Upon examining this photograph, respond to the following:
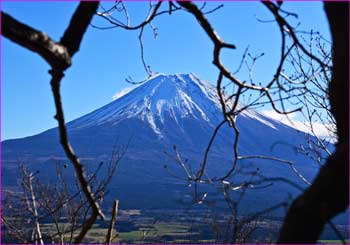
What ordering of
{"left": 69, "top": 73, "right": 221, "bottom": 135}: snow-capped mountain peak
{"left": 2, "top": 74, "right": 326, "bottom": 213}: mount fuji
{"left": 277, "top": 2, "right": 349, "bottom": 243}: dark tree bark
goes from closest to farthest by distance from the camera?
{"left": 277, "top": 2, "right": 349, "bottom": 243}: dark tree bark, {"left": 2, "top": 74, "right": 326, "bottom": 213}: mount fuji, {"left": 69, "top": 73, "right": 221, "bottom": 135}: snow-capped mountain peak

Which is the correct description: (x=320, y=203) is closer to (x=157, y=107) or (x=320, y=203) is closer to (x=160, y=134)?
(x=160, y=134)

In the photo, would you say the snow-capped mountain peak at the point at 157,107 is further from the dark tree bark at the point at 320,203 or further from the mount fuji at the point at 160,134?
the dark tree bark at the point at 320,203

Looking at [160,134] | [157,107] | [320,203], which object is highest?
[157,107]

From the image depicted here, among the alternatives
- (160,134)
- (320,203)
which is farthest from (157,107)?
(320,203)

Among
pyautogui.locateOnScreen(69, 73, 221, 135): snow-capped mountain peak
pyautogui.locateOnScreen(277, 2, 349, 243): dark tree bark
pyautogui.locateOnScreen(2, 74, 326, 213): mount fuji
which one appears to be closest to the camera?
pyautogui.locateOnScreen(277, 2, 349, 243): dark tree bark

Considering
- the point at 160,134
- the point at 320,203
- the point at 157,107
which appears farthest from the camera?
the point at 157,107

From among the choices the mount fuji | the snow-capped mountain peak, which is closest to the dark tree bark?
the mount fuji

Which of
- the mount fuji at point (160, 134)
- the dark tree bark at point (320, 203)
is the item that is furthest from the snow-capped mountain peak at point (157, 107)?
the dark tree bark at point (320, 203)

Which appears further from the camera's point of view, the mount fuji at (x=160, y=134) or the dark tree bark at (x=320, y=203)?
the mount fuji at (x=160, y=134)

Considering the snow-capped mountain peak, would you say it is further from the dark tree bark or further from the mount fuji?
the dark tree bark

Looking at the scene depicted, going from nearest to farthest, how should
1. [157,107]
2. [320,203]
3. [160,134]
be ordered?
[320,203] < [160,134] < [157,107]

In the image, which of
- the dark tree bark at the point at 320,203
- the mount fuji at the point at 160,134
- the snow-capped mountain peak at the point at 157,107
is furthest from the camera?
the snow-capped mountain peak at the point at 157,107
